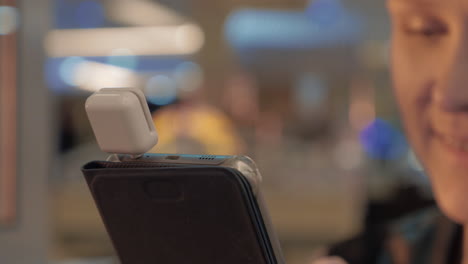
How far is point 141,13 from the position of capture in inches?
215

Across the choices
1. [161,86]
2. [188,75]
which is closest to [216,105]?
[188,75]

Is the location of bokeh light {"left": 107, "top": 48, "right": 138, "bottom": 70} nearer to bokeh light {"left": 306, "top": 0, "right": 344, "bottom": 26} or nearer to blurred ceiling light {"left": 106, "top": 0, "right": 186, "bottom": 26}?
blurred ceiling light {"left": 106, "top": 0, "right": 186, "bottom": 26}

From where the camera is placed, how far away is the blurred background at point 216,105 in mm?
2053

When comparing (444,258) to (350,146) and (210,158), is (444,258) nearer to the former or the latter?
(210,158)

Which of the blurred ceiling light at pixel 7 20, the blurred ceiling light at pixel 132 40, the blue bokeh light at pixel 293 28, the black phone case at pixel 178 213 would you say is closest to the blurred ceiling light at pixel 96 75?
the blurred ceiling light at pixel 132 40

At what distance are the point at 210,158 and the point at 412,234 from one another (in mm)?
656

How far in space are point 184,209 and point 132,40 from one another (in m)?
7.09

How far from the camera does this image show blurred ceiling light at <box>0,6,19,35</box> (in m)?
2.04

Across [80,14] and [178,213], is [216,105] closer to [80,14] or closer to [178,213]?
[80,14]

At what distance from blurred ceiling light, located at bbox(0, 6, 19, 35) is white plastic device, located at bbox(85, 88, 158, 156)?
5.57 ft

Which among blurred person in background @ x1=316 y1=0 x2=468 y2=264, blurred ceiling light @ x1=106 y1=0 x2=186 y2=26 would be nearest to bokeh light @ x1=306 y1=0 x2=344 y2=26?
blurred ceiling light @ x1=106 y1=0 x2=186 y2=26

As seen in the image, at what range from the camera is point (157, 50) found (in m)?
7.78

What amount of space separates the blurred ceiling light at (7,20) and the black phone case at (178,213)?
1655 mm

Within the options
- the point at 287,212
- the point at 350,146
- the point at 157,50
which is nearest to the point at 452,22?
the point at 287,212
